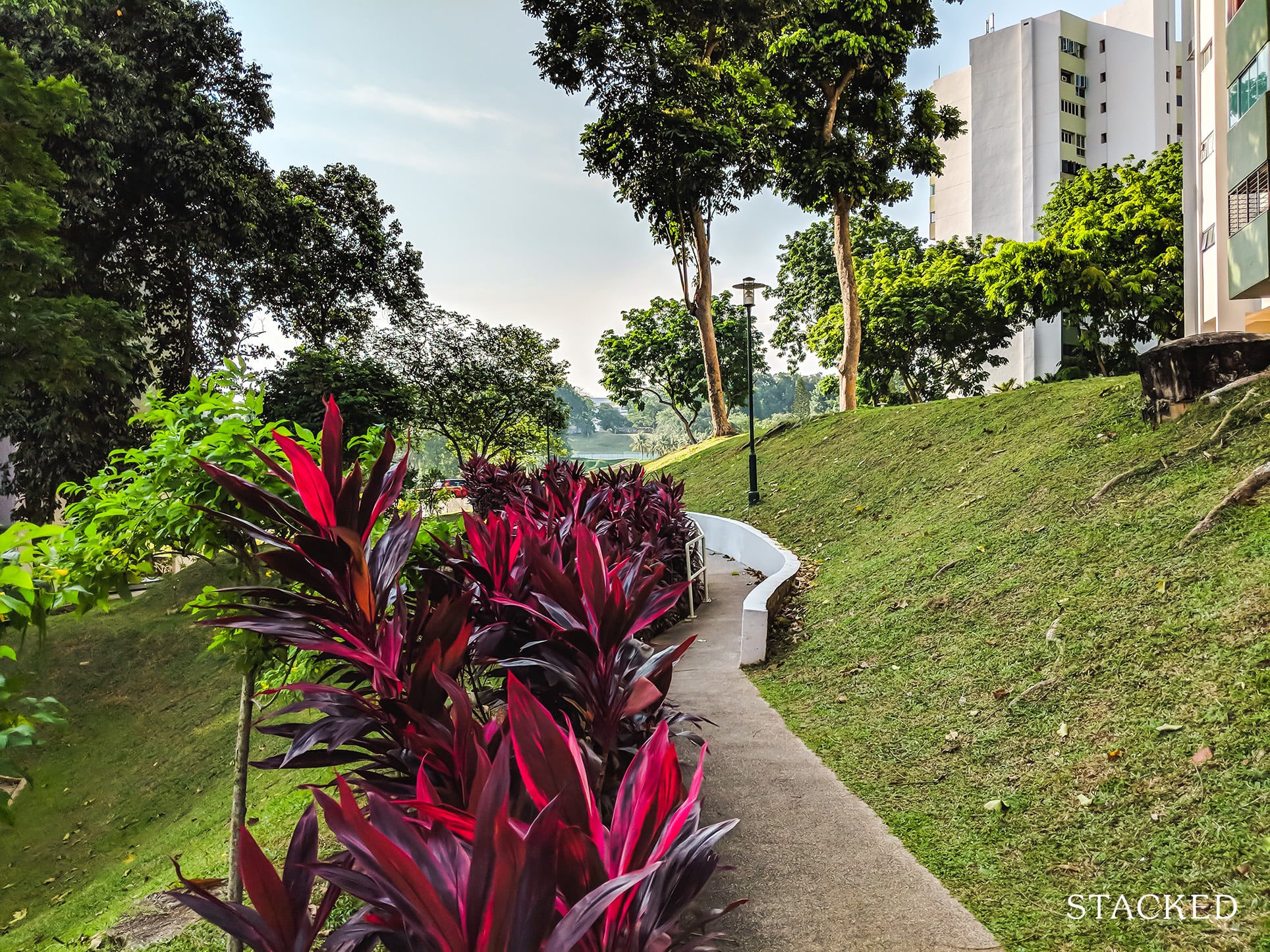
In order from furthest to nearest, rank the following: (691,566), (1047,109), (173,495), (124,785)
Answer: (1047,109) → (691,566) → (124,785) → (173,495)

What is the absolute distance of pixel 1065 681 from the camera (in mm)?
3998

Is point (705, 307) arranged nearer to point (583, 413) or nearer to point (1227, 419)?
point (1227, 419)

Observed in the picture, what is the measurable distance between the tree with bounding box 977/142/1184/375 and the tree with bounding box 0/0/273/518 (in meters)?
21.6

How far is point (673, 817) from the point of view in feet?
3.96

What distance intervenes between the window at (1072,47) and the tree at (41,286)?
197 ft

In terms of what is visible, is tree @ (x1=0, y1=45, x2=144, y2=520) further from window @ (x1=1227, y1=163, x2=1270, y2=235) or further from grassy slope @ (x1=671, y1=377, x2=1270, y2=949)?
window @ (x1=1227, y1=163, x2=1270, y2=235)

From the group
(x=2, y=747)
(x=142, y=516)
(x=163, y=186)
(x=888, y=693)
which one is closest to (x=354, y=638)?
(x=2, y=747)

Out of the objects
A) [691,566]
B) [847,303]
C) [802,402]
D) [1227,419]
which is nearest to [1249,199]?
[847,303]

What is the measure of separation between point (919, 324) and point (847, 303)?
38.7 feet

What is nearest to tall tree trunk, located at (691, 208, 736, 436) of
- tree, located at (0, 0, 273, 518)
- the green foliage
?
tree, located at (0, 0, 273, 518)

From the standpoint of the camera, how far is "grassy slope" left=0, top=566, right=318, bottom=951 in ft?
15.7

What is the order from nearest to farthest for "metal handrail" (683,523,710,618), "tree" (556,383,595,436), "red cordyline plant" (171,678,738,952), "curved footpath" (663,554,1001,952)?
1. "red cordyline plant" (171,678,738,952)
2. "curved footpath" (663,554,1001,952)
3. "metal handrail" (683,523,710,618)
4. "tree" (556,383,595,436)

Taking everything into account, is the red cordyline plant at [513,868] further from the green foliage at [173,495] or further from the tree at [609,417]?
the tree at [609,417]

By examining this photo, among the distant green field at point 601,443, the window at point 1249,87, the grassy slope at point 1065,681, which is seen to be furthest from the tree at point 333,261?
the distant green field at point 601,443
